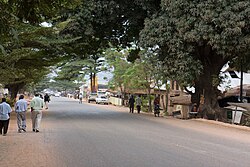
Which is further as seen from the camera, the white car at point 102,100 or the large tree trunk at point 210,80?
the white car at point 102,100

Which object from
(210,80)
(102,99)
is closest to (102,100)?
(102,99)

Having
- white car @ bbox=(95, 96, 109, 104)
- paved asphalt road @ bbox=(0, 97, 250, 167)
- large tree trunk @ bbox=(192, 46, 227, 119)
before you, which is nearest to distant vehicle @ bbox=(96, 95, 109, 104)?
white car @ bbox=(95, 96, 109, 104)

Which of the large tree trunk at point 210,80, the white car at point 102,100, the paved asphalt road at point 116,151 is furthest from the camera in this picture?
the white car at point 102,100

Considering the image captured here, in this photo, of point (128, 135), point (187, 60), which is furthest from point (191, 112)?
point (128, 135)

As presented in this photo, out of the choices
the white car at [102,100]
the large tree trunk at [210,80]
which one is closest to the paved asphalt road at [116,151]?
the large tree trunk at [210,80]

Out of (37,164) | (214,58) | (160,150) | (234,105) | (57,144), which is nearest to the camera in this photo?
(37,164)

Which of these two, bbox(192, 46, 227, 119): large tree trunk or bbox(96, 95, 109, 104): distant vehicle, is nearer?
bbox(192, 46, 227, 119): large tree trunk

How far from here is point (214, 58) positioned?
1072 inches

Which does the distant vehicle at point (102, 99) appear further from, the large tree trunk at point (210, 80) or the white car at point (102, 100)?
the large tree trunk at point (210, 80)

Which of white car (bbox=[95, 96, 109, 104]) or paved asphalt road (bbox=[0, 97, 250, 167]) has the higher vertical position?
white car (bbox=[95, 96, 109, 104])

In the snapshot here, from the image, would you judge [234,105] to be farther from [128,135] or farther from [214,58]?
[128,135]

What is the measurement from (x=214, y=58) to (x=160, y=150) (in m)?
16.5

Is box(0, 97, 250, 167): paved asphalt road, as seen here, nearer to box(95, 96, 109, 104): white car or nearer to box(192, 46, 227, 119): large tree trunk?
box(192, 46, 227, 119): large tree trunk

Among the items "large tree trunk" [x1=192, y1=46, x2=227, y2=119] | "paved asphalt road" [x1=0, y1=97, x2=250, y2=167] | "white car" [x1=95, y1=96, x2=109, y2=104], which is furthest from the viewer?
"white car" [x1=95, y1=96, x2=109, y2=104]
